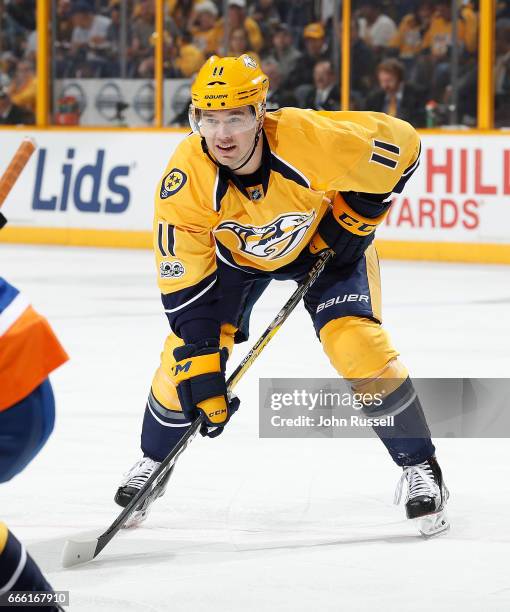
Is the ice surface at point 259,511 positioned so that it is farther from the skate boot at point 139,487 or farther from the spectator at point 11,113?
the spectator at point 11,113

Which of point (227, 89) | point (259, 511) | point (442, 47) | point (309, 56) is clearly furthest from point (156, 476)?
point (309, 56)

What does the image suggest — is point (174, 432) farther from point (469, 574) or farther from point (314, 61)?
point (314, 61)

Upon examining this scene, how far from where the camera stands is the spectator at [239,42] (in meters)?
10.0

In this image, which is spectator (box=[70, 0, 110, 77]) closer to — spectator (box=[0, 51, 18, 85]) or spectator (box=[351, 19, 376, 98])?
spectator (box=[0, 51, 18, 85])

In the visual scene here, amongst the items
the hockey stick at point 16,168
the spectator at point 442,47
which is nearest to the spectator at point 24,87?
the spectator at point 442,47

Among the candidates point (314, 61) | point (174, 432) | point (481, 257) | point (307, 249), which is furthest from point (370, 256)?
point (314, 61)

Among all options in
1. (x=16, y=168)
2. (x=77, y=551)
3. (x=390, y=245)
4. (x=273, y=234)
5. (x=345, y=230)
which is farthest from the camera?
(x=390, y=245)

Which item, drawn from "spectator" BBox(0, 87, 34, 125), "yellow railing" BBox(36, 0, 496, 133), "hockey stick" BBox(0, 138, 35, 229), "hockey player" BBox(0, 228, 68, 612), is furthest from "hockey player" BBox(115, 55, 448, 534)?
"spectator" BBox(0, 87, 34, 125)

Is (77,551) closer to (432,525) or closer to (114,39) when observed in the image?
(432,525)

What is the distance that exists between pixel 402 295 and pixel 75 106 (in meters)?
4.05

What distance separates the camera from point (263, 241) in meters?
3.41

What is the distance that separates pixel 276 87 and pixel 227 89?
265 inches

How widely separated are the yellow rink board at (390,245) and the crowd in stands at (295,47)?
2.74 feet

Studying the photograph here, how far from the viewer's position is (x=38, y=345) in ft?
5.92
